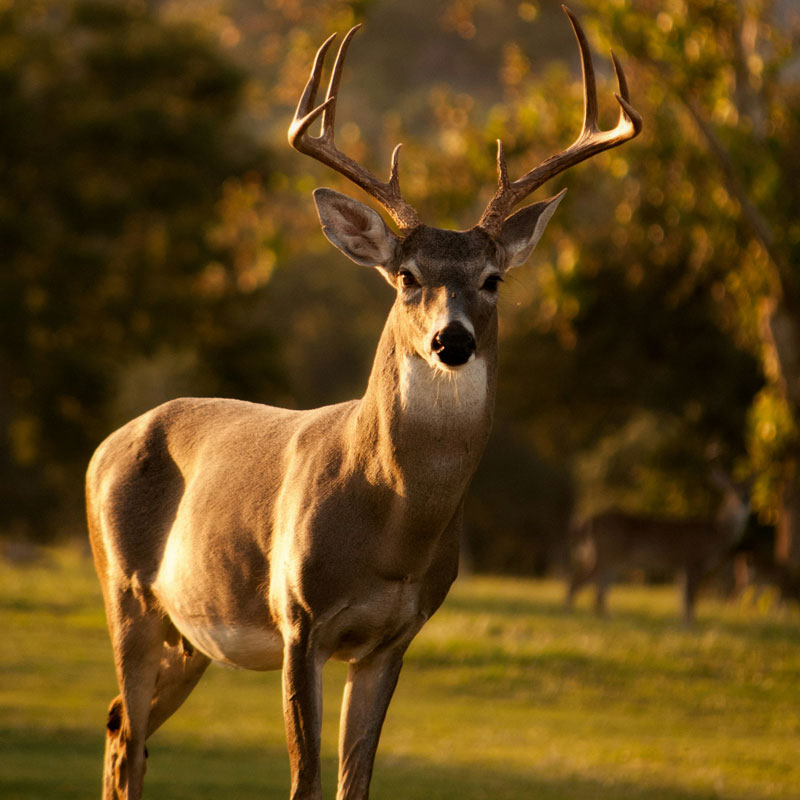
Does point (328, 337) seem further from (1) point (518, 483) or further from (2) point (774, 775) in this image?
(2) point (774, 775)

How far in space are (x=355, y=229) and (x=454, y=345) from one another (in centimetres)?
98

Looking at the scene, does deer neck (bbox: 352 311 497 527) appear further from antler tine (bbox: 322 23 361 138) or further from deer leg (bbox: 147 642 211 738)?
deer leg (bbox: 147 642 211 738)

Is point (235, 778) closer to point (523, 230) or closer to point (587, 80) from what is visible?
point (523, 230)

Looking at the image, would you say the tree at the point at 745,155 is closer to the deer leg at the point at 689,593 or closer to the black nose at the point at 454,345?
the deer leg at the point at 689,593

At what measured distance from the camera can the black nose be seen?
5328 millimetres

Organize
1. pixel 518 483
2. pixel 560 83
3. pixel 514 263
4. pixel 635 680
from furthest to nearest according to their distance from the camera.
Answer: pixel 518 483
pixel 560 83
pixel 635 680
pixel 514 263

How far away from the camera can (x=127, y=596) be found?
6.74 meters

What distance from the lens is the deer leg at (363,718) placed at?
6000 millimetres

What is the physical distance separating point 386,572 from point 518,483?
1315 inches

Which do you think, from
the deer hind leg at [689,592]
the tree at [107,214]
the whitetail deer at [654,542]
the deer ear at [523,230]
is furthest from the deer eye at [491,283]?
the tree at [107,214]

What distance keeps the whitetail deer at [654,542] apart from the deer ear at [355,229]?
15043mm

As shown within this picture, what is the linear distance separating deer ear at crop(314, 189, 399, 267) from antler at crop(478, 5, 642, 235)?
0.37m

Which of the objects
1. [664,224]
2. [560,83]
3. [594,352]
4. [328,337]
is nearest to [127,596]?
[560,83]

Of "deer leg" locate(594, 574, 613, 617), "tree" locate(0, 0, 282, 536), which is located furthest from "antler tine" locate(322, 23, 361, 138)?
"tree" locate(0, 0, 282, 536)
